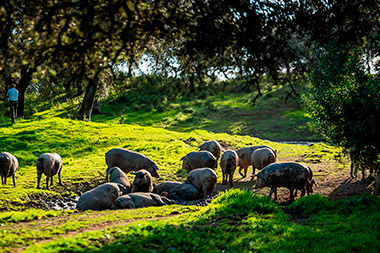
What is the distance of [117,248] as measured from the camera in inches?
297

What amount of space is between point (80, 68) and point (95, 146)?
15.9 m

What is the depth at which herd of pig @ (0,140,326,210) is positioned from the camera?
45.6 ft

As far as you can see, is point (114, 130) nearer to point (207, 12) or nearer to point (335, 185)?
point (335, 185)

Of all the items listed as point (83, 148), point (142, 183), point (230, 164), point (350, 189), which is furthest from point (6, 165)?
point (350, 189)

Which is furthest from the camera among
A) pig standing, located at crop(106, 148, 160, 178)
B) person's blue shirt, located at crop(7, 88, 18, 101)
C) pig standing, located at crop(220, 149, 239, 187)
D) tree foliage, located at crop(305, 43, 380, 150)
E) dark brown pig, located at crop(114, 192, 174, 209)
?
person's blue shirt, located at crop(7, 88, 18, 101)

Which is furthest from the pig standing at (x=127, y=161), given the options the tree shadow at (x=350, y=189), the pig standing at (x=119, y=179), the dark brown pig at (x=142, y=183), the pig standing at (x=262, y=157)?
the tree shadow at (x=350, y=189)

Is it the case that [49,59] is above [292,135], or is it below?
above

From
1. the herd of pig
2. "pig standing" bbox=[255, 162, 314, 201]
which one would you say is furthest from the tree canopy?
the herd of pig

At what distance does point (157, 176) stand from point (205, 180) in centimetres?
380

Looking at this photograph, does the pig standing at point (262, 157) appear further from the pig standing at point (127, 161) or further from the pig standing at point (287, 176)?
the pig standing at point (127, 161)

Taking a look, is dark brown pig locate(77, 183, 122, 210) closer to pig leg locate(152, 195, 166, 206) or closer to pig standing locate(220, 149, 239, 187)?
pig leg locate(152, 195, 166, 206)

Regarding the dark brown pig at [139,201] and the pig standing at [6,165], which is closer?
the dark brown pig at [139,201]

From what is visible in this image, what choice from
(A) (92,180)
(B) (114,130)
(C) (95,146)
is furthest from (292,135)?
(A) (92,180)

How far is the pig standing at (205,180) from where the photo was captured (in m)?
15.8
